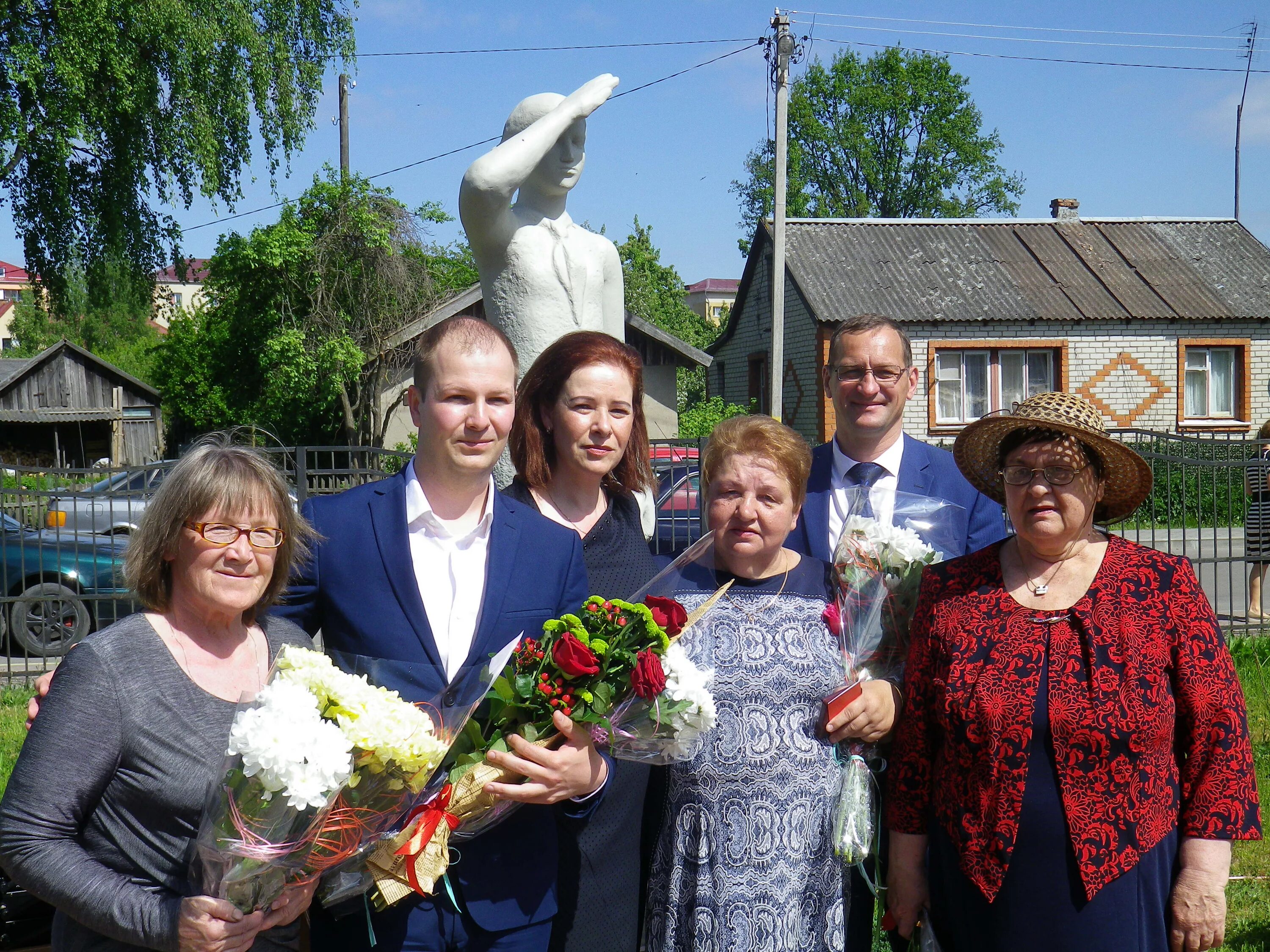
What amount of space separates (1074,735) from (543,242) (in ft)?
9.43

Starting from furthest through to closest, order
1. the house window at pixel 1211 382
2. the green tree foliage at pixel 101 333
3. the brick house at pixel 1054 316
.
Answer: the green tree foliage at pixel 101 333
the house window at pixel 1211 382
the brick house at pixel 1054 316

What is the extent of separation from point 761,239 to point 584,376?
28.1m

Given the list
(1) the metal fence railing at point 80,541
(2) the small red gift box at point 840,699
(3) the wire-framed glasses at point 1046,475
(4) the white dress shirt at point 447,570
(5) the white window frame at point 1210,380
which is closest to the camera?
(4) the white dress shirt at point 447,570

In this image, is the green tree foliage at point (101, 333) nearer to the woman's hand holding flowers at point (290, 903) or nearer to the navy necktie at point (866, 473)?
the navy necktie at point (866, 473)

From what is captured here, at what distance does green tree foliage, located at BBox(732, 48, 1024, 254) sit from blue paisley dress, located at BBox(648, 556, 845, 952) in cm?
4638

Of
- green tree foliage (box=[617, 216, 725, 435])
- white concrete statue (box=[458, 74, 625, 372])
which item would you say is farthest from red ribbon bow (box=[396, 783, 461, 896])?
green tree foliage (box=[617, 216, 725, 435])

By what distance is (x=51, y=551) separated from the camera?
8.90 meters

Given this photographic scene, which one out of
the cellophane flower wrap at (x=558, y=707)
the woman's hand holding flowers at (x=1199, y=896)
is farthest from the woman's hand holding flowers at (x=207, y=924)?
the woman's hand holding flowers at (x=1199, y=896)

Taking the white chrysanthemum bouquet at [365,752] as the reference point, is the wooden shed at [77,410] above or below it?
above

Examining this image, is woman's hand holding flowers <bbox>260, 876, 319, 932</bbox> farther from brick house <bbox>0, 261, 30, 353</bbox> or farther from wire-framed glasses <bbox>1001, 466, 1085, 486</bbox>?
brick house <bbox>0, 261, 30, 353</bbox>

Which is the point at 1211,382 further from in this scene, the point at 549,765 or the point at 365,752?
the point at 365,752

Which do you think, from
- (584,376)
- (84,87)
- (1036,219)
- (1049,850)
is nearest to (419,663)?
(584,376)

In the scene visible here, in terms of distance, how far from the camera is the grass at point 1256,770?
4.26 meters

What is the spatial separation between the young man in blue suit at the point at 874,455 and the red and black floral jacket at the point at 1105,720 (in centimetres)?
74
